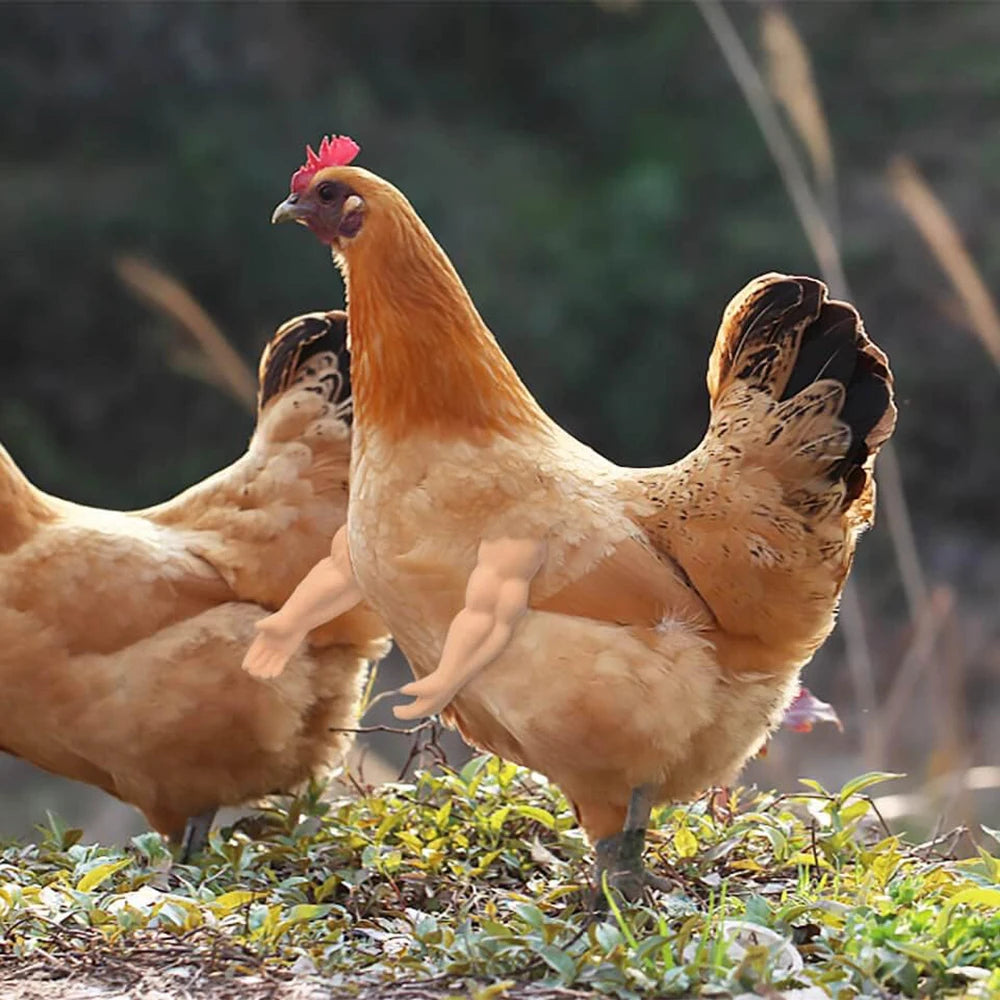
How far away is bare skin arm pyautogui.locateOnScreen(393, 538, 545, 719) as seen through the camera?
9.61 ft

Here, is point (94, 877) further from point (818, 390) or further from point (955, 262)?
point (955, 262)

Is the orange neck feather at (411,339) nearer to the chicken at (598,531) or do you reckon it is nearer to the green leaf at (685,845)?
the chicken at (598,531)

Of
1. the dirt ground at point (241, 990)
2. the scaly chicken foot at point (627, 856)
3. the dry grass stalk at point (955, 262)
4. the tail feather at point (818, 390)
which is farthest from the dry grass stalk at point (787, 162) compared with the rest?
the dirt ground at point (241, 990)

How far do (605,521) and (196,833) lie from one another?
1566 millimetres

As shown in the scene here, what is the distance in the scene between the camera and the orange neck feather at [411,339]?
314 centimetres

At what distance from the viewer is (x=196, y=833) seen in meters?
4.02

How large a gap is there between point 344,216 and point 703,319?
25.1 feet

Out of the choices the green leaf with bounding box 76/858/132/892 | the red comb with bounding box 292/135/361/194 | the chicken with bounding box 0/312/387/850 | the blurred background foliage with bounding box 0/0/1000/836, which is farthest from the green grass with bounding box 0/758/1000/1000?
the blurred background foliage with bounding box 0/0/1000/836

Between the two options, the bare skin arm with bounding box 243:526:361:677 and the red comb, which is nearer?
the red comb

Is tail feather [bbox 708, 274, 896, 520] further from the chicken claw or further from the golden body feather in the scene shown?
the chicken claw

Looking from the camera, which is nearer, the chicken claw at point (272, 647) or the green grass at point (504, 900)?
the green grass at point (504, 900)

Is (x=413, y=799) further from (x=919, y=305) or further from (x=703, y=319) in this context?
(x=919, y=305)

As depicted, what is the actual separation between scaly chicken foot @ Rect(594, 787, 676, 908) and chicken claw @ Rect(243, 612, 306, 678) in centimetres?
80

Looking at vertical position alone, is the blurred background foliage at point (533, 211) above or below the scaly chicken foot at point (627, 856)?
above
